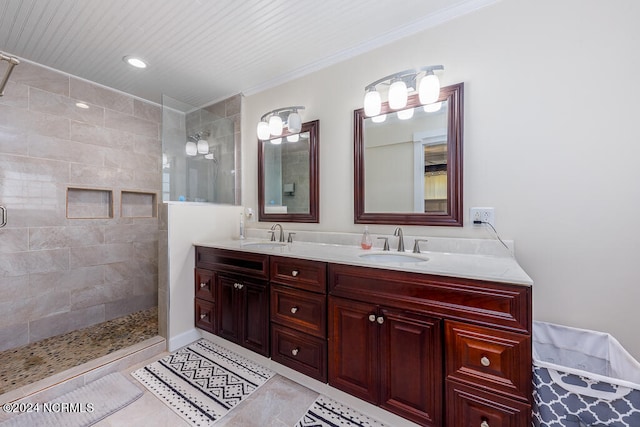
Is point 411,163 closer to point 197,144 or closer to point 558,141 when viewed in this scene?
point 558,141

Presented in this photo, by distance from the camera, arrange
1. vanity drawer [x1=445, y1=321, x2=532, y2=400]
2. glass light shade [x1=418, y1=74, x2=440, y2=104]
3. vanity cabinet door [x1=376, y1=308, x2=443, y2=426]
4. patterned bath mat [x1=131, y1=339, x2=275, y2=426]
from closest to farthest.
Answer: vanity drawer [x1=445, y1=321, x2=532, y2=400] < vanity cabinet door [x1=376, y1=308, x2=443, y2=426] < patterned bath mat [x1=131, y1=339, x2=275, y2=426] < glass light shade [x1=418, y1=74, x2=440, y2=104]

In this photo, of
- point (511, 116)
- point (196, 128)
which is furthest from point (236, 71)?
point (511, 116)

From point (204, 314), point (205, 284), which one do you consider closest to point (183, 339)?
point (204, 314)

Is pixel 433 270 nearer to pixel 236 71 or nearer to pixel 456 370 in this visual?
pixel 456 370

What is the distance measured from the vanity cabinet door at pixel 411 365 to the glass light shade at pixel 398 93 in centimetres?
128

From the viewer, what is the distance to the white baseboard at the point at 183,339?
2074 millimetres

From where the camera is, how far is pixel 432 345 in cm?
119

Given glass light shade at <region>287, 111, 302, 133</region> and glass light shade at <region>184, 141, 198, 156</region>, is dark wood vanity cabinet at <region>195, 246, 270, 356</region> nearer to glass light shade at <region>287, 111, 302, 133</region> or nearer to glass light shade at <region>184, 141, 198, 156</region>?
glass light shade at <region>184, 141, 198, 156</region>

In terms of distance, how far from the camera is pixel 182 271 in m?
2.17

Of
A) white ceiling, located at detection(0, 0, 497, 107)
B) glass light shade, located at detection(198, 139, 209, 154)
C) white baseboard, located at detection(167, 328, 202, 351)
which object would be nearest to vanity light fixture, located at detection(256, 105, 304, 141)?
white ceiling, located at detection(0, 0, 497, 107)

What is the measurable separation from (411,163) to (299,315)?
1.23 m

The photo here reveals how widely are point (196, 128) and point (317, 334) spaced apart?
86.3 inches

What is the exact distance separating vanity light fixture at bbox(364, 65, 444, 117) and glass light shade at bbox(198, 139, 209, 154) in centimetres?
162

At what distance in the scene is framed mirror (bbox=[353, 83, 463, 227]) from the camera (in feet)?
5.32
